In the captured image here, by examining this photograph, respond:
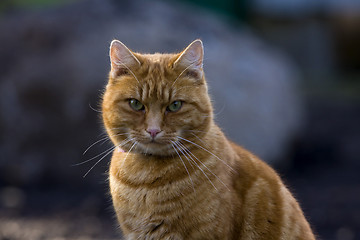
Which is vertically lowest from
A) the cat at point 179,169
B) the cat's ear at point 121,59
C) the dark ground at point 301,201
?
the dark ground at point 301,201

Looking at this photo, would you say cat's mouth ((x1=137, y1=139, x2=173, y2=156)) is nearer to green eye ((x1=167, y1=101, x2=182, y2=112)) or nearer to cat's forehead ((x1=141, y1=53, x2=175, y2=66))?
green eye ((x1=167, y1=101, x2=182, y2=112))

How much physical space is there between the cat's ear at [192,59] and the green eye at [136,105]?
0.30 meters

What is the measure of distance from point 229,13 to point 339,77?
2.94 m

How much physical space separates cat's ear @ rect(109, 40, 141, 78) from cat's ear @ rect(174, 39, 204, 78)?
237mm

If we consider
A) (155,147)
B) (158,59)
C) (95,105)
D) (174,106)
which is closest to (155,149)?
(155,147)

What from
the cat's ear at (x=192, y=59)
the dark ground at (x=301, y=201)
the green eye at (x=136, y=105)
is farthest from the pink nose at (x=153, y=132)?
the dark ground at (x=301, y=201)

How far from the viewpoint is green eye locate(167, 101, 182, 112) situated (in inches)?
126

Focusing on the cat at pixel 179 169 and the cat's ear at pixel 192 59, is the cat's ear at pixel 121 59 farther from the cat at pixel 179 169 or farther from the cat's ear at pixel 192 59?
the cat's ear at pixel 192 59

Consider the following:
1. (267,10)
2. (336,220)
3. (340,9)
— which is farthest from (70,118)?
(340,9)

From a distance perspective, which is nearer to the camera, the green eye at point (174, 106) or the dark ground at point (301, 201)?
the green eye at point (174, 106)

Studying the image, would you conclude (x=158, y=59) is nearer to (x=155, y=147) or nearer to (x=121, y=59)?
(x=121, y=59)

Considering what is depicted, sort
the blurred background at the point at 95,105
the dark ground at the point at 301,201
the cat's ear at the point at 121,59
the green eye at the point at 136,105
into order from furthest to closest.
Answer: the blurred background at the point at 95,105
the dark ground at the point at 301,201
the cat's ear at the point at 121,59
the green eye at the point at 136,105

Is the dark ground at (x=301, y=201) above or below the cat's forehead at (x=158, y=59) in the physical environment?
below

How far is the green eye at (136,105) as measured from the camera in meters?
3.21
